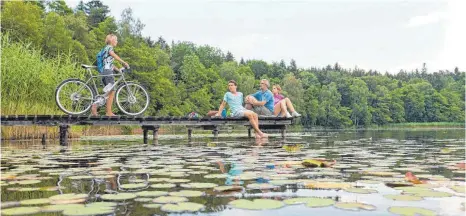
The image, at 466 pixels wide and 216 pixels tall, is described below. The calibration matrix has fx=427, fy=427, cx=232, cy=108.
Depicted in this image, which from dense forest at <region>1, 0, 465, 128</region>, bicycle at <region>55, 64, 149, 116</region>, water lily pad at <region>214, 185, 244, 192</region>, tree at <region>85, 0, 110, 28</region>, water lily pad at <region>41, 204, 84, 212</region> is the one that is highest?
tree at <region>85, 0, 110, 28</region>

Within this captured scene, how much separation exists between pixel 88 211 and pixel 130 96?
7.15 metres

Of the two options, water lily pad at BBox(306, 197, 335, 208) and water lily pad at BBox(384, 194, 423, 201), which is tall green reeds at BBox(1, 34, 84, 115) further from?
water lily pad at BBox(384, 194, 423, 201)

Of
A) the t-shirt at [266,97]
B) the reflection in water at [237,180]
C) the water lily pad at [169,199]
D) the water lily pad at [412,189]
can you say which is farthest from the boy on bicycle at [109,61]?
the water lily pad at [412,189]

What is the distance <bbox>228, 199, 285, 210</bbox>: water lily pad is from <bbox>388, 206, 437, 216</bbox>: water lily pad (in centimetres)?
66

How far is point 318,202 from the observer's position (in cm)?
273

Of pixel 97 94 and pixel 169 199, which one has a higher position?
pixel 97 94

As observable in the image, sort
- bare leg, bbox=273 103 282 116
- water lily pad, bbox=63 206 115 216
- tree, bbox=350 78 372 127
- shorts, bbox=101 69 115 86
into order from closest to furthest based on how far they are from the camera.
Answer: water lily pad, bbox=63 206 115 216
shorts, bbox=101 69 115 86
bare leg, bbox=273 103 282 116
tree, bbox=350 78 372 127

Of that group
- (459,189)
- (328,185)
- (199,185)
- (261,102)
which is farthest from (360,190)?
(261,102)

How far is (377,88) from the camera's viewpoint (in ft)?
334

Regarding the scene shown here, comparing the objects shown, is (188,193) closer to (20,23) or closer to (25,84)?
(25,84)

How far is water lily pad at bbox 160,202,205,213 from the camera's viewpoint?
2.49 meters

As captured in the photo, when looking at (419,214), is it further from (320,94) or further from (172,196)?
(320,94)

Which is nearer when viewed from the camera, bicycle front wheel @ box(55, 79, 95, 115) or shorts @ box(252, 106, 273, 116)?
bicycle front wheel @ box(55, 79, 95, 115)

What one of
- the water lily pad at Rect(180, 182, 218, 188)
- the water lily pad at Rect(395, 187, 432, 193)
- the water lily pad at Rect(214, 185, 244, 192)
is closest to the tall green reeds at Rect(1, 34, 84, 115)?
the water lily pad at Rect(180, 182, 218, 188)
